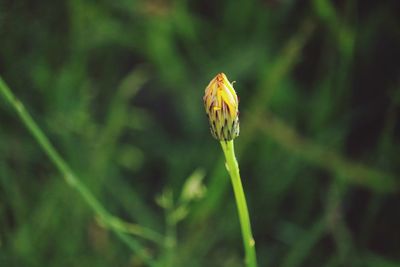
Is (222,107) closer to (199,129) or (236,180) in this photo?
(236,180)

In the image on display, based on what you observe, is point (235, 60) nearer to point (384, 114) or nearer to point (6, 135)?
point (384, 114)

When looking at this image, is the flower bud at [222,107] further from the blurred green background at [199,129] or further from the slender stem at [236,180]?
the blurred green background at [199,129]

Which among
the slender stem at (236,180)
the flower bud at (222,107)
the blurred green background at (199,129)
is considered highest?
the blurred green background at (199,129)

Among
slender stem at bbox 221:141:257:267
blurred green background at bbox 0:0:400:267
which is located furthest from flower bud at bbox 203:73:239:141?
blurred green background at bbox 0:0:400:267

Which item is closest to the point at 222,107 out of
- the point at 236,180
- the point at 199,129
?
the point at 236,180

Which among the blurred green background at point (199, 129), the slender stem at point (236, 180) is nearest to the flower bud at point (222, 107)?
the slender stem at point (236, 180)

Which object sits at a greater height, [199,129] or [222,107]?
[199,129]
